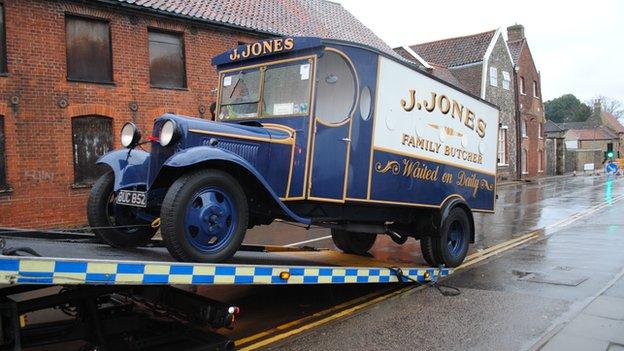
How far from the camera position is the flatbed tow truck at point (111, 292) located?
141 inches

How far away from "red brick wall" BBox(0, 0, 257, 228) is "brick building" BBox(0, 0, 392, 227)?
0.02 metres

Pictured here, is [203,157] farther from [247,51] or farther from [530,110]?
[530,110]

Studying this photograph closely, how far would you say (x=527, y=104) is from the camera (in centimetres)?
3784

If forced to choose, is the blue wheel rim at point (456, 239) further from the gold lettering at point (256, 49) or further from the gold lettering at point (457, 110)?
the gold lettering at point (256, 49)

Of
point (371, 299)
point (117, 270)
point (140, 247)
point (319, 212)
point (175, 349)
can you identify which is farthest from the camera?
point (371, 299)

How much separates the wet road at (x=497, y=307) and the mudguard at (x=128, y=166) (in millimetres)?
2170

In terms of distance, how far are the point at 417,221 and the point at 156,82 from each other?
9752mm

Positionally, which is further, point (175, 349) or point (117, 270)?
point (175, 349)

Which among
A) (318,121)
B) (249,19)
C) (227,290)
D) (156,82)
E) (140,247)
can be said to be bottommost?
(227,290)

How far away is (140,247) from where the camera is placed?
550 cm

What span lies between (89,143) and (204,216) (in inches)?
396

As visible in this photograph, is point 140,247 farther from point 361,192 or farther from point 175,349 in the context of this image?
point 361,192

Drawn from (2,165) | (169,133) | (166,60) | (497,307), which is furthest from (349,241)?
(166,60)

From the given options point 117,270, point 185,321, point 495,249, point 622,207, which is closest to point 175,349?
point 185,321
